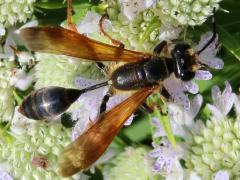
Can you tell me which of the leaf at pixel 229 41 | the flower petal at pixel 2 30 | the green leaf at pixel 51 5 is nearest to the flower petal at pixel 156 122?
the leaf at pixel 229 41

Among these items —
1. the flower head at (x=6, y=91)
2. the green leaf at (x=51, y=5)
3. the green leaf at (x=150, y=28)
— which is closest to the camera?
the green leaf at (x=150, y=28)

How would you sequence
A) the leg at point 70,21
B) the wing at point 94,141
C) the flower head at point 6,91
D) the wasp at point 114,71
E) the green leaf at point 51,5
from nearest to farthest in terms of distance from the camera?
1. the wing at point 94,141
2. the wasp at point 114,71
3. the leg at point 70,21
4. the green leaf at point 51,5
5. the flower head at point 6,91

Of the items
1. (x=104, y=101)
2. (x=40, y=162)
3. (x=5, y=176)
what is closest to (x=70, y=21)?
(x=104, y=101)

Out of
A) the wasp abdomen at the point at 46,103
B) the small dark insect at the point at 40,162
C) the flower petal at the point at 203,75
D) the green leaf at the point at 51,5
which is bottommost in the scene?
the small dark insect at the point at 40,162

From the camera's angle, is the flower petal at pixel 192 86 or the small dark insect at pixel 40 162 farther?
the small dark insect at pixel 40 162

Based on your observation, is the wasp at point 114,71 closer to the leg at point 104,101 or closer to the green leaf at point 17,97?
the leg at point 104,101

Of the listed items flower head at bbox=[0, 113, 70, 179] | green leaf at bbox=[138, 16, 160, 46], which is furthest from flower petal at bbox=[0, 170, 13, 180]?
green leaf at bbox=[138, 16, 160, 46]

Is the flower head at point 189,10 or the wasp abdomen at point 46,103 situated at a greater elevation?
the flower head at point 189,10
